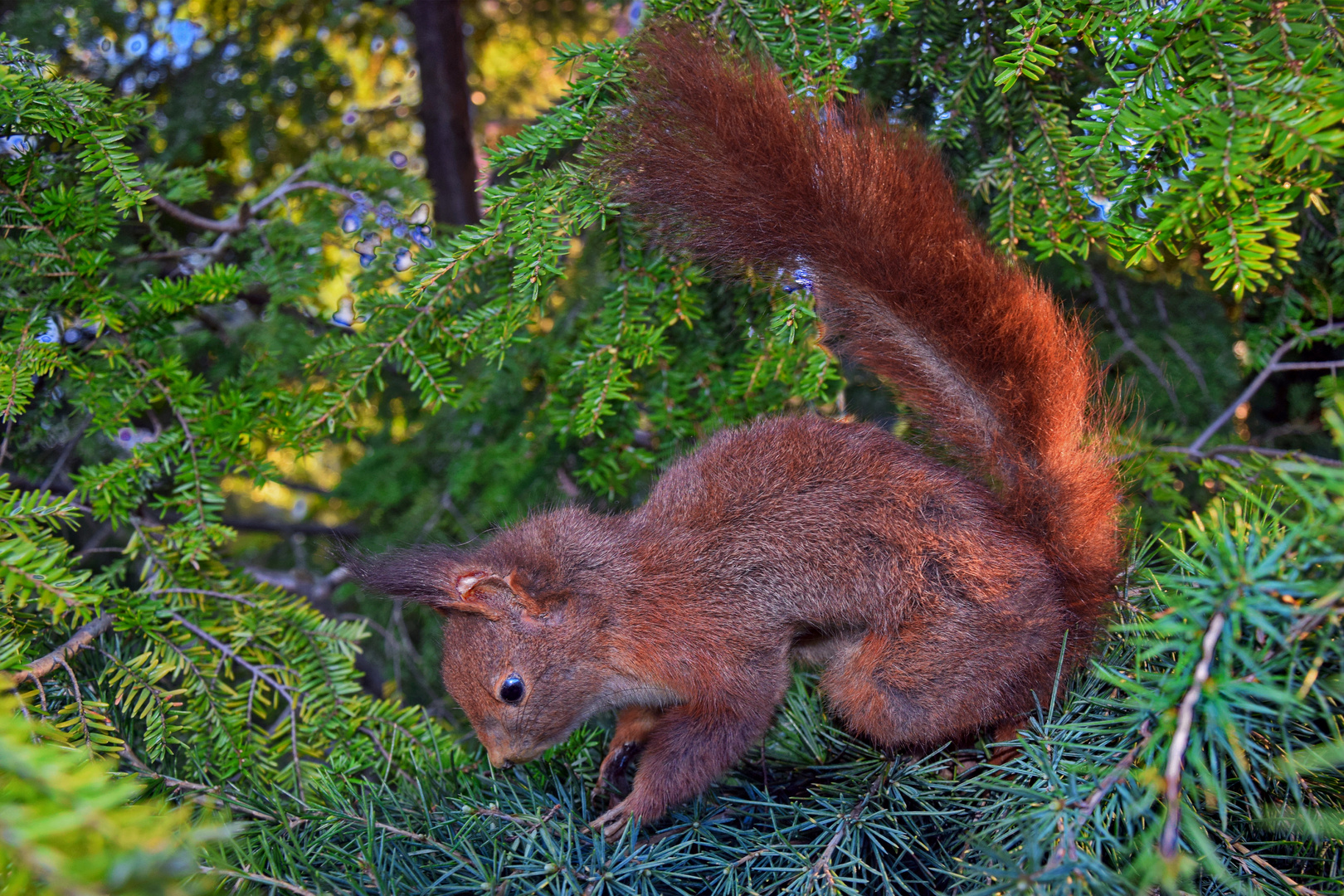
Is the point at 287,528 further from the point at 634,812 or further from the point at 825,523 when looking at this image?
the point at 825,523

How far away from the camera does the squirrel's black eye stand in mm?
1368

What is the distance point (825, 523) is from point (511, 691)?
589 millimetres

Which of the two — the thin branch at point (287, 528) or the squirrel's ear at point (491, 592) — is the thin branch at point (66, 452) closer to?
the thin branch at point (287, 528)

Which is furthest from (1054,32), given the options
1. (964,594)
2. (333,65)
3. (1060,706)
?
(333,65)

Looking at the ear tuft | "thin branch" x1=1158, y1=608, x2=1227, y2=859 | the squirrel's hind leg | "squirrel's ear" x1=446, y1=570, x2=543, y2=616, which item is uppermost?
the ear tuft

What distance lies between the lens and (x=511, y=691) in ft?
4.50

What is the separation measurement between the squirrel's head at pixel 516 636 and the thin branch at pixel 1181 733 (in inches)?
36.0

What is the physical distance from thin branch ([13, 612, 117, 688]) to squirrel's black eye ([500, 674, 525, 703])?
1.89 ft

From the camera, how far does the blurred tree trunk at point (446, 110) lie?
244cm

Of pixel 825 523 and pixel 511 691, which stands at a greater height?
pixel 825 523

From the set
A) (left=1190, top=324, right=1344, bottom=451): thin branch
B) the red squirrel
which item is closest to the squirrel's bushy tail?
the red squirrel

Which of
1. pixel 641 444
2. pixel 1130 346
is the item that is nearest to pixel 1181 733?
pixel 641 444

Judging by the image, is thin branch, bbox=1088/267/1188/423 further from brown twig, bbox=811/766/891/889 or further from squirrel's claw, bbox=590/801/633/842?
squirrel's claw, bbox=590/801/633/842

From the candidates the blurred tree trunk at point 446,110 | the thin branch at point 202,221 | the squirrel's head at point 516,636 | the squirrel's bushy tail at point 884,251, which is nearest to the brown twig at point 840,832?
the squirrel's bushy tail at point 884,251
